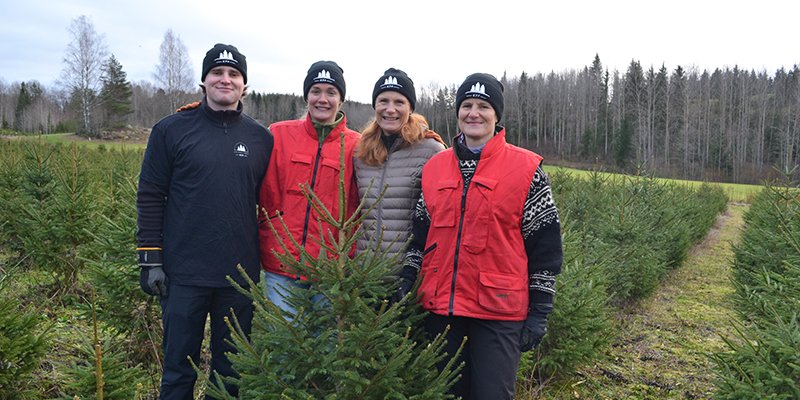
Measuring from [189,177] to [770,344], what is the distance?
4004 mm

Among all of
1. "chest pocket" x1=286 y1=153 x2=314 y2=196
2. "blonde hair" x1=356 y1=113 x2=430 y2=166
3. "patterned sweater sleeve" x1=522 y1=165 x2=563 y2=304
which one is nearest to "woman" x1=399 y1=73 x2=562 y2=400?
"patterned sweater sleeve" x1=522 y1=165 x2=563 y2=304

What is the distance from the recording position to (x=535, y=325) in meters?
2.86

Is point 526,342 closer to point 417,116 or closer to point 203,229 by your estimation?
point 417,116

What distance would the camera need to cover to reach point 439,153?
321cm

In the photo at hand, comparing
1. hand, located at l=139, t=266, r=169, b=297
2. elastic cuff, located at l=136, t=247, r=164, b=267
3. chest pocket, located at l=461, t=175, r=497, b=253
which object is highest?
chest pocket, located at l=461, t=175, r=497, b=253

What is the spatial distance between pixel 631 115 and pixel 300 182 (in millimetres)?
72613

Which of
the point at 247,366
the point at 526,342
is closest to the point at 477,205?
the point at 526,342

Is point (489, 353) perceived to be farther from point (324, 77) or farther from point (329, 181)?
point (324, 77)

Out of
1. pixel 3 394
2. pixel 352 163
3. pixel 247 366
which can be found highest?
pixel 352 163

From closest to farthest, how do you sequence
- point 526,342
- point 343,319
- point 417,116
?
point 343,319, point 526,342, point 417,116

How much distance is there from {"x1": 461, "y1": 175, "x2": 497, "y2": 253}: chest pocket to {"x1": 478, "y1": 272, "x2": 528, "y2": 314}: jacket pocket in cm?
18

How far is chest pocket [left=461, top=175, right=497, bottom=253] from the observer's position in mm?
2857

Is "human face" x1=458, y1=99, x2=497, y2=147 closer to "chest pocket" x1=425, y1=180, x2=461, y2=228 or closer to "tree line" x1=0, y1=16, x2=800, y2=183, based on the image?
"chest pocket" x1=425, y1=180, x2=461, y2=228

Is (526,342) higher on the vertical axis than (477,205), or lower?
lower
